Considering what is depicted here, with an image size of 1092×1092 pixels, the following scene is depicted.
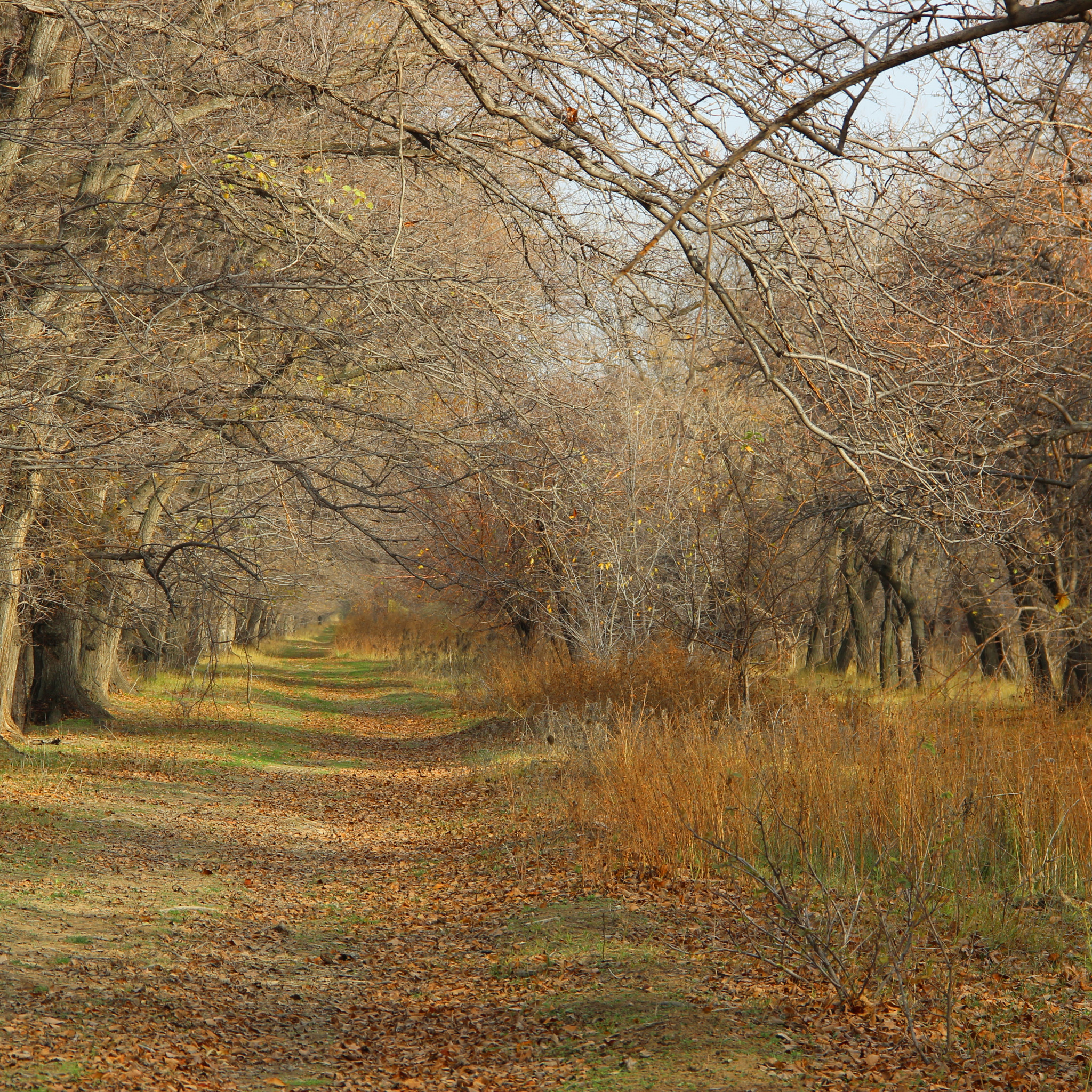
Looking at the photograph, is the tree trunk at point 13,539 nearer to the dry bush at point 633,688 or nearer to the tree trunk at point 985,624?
the dry bush at point 633,688

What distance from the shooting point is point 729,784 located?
746 cm

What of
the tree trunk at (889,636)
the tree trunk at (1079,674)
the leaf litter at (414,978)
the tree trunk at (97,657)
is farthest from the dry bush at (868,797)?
the tree trunk at (889,636)

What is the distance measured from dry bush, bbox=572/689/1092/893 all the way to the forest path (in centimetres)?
69

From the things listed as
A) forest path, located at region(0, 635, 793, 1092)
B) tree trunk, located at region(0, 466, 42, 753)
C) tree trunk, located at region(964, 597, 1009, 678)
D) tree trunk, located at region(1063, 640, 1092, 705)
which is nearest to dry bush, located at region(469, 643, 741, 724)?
forest path, located at region(0, 635, 793, 1092)

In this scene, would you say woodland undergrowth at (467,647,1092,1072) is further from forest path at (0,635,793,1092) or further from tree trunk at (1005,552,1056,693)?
tree trunk at (1005,552,1056,693)

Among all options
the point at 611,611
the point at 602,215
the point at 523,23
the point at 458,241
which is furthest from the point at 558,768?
the point at 523,23

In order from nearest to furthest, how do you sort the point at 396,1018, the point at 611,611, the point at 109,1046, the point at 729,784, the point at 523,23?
the point at 109,1046, the point at 396,1018, the point at 523,23, the point at 729,784, the point at 611,611

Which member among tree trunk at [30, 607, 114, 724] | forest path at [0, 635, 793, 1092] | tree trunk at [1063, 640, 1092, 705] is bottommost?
forest path at [0, 635, 793, 1092]

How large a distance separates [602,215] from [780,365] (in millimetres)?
3966

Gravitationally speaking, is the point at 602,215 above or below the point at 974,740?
above

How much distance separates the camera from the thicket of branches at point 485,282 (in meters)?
5.57

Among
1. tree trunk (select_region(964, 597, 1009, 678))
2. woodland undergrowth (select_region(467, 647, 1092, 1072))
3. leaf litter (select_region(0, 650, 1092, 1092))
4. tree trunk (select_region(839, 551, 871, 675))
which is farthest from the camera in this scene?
tree trunk (select_region(839, 551, 871, 675))

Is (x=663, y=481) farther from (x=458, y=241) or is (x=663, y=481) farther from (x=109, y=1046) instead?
(x=109, y=1046)

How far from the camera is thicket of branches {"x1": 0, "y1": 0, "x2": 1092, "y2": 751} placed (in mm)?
5574
